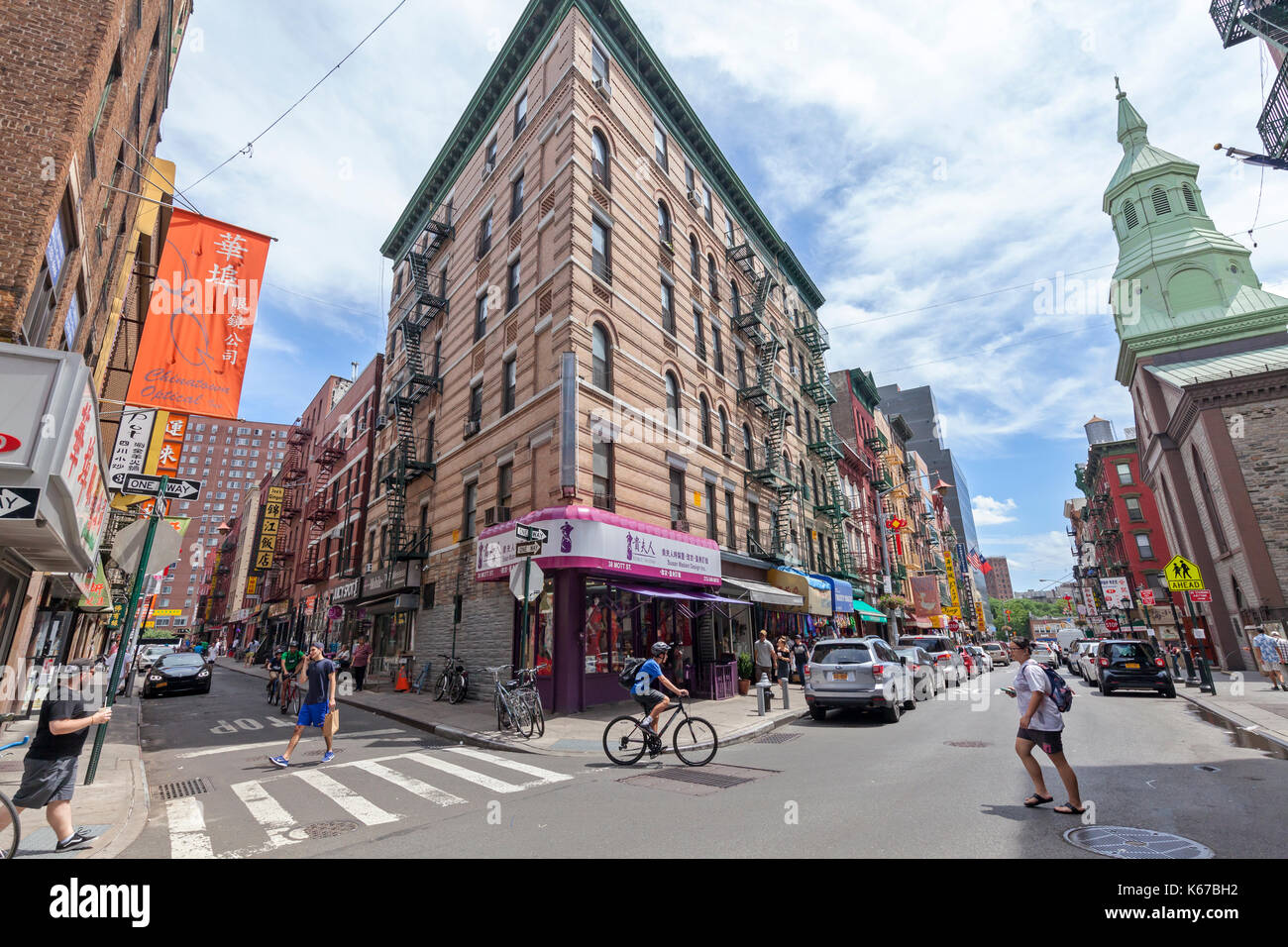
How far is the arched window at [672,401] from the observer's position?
19.8 m

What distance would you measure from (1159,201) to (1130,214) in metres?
1.62

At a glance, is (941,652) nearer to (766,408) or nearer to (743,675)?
(743,675)

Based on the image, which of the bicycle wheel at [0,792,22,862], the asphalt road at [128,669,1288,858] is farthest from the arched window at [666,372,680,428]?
the bicycle wheel at [0,792,22,862]

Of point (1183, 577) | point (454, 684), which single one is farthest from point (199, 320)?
point (1183, 577)

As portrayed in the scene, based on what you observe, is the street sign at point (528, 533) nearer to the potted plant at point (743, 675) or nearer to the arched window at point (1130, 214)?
the potted plant at point (743, 675)

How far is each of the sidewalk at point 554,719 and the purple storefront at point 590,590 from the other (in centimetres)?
92

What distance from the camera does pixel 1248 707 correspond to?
1338 cm

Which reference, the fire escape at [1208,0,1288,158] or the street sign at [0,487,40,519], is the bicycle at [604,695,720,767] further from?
the fire escape at [1208,0,1288,158]

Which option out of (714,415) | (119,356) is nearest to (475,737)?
(714,415)

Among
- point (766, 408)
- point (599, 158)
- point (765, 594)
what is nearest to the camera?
point (599, 158)

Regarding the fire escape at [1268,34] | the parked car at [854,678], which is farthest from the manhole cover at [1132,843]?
the fire escape at [1268,34]

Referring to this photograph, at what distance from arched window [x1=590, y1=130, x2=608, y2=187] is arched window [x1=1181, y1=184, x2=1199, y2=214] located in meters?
43.9

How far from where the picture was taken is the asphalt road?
17.1ft

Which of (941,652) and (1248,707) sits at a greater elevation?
(941,652)
